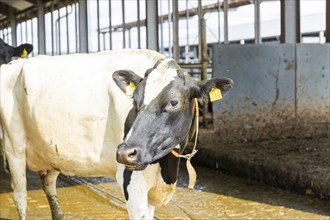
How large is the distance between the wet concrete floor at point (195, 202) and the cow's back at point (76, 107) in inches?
55.1

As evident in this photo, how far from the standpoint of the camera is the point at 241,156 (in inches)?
263

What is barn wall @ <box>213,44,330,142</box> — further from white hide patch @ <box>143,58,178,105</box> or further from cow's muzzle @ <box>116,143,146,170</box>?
cow's muzzle @ <box>116,143,146,170</box>

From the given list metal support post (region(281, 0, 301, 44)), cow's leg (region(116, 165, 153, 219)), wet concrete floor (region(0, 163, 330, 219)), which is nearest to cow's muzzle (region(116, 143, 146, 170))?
cow's leg (region(116, 165, 153, 219))

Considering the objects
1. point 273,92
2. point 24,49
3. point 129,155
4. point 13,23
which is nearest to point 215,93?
point 129,155

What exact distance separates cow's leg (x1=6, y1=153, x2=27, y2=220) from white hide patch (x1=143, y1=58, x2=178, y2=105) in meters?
1.50

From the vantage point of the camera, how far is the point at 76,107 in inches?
140

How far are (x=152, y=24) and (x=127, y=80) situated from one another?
7.73 metres

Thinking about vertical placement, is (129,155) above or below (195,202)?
above

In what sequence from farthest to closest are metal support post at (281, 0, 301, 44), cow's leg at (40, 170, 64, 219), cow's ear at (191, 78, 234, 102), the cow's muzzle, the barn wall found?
metal support post at (281, 0, 301, 44) → the barn wall → cow's leg at (40, 170, 64, 219) → cow's ear at (191, 78, 234, 102) → the cow's muzzle

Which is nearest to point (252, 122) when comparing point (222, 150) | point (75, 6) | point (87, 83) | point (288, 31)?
point (222, 150)

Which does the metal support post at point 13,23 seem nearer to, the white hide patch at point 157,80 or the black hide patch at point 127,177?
the black hide patch at point 127,177

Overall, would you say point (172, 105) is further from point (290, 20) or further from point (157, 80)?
point (290, 20)

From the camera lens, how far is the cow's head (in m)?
2.81

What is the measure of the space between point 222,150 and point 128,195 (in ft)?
13.0
